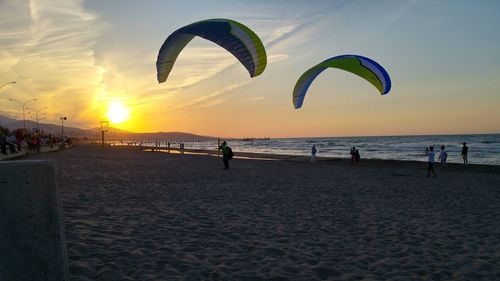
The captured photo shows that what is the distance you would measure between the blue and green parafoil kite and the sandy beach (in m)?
5.90

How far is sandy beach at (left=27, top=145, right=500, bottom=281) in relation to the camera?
520cm

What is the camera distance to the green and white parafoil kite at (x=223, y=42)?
13977 millimetres

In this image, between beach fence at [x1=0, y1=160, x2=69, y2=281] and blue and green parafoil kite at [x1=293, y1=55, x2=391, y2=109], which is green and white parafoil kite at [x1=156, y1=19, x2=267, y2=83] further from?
beach fence at [x1=0, y1=160, x2=69, y2=281]

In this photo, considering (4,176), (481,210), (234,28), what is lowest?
(481,210)

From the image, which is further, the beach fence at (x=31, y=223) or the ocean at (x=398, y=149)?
the ocean at (x=398, y=149)

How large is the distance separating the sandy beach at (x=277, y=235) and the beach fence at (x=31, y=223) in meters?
2.12

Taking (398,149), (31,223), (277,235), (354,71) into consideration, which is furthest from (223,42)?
(398,149)

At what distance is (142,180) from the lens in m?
15.7

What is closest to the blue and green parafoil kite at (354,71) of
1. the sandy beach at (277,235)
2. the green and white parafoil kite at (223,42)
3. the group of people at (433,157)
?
the green and white parafoil kite at (223,42)

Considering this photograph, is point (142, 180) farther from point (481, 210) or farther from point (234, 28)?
point (481, 210)

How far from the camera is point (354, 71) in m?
18.2

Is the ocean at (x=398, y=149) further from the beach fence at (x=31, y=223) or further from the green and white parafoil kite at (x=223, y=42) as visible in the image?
the beach fence at (x=31, y=223)

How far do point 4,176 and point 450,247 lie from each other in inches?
256

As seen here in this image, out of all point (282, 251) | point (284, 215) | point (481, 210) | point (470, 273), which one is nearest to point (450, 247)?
point (470, 273)
